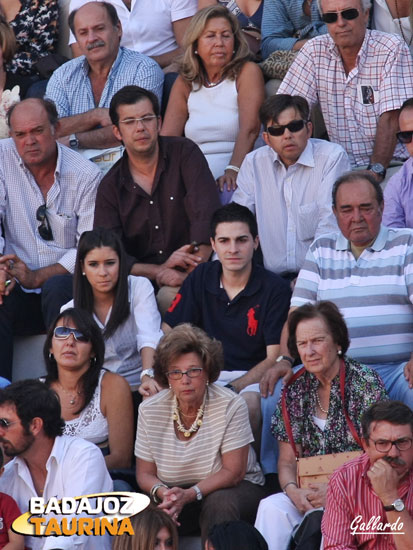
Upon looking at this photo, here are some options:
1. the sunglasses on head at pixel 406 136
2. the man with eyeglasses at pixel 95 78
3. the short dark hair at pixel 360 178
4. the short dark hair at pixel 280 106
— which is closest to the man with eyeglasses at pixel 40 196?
the man with eyeglasses at pixel 95 78

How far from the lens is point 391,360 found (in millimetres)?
5617

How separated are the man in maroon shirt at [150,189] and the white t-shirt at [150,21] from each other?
162 centimetres

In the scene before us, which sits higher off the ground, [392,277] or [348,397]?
[392,277]

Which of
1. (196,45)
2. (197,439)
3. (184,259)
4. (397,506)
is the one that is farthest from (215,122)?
(397,506)

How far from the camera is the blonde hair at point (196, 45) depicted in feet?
23.8

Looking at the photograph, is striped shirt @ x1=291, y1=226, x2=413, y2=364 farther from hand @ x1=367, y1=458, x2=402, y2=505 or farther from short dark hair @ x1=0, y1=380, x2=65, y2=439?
short dark hair @ x1=0, y1=380, x2=65, y2=439

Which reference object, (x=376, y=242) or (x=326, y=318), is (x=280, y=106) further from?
(x=326, y=318)

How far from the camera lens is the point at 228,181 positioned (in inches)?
277

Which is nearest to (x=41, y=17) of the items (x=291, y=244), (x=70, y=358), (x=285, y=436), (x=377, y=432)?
(x=291, y=244)

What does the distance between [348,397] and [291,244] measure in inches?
61.0

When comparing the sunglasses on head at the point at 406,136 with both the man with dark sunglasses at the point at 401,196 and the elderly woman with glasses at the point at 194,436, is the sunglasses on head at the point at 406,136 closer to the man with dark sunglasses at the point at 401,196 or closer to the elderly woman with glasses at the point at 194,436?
the man with dark sunglasses at the point at 401,196

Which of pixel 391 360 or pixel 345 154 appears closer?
pixel 391 360

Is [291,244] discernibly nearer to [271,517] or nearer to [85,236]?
[85,236]

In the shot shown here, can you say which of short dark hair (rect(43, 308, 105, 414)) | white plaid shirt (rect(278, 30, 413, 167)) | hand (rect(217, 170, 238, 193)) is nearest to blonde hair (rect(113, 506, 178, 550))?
short dark hair (rect(43, 308, 105, 414))
